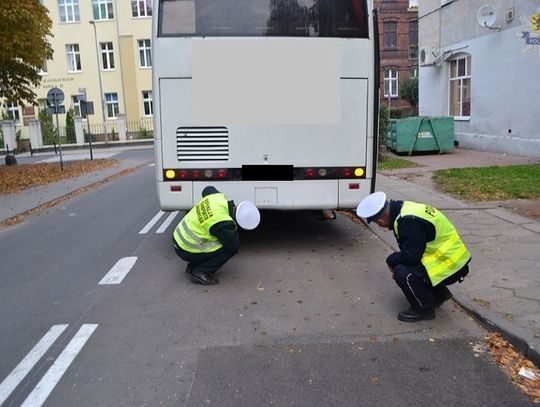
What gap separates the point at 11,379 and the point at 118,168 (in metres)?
19.0

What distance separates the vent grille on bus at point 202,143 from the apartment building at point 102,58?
39859 mm

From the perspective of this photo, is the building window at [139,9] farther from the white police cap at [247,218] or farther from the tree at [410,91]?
A: the white police cap at [247,218]

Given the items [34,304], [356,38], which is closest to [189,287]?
[34,304]

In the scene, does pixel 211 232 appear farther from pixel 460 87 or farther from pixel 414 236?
pixel 460 87

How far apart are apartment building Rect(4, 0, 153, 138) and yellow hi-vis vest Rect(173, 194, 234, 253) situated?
4088cm

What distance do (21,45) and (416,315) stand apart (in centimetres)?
1493

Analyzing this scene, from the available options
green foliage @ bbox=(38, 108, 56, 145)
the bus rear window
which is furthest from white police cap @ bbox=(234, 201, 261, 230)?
green foliage @ bbox=(38, 108, 56, 145)

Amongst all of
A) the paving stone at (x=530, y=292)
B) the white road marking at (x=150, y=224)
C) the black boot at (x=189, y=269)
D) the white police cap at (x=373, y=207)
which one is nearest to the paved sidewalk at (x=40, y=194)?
the white road marking at (x=150, y=224)

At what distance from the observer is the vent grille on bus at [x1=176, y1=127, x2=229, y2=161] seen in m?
6.69

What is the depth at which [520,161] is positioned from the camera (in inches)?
624

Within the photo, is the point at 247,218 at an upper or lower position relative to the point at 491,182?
upper

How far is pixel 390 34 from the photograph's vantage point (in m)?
46.7

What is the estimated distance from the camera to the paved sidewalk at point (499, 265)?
4.52m

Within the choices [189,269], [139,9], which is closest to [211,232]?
[189,269]
